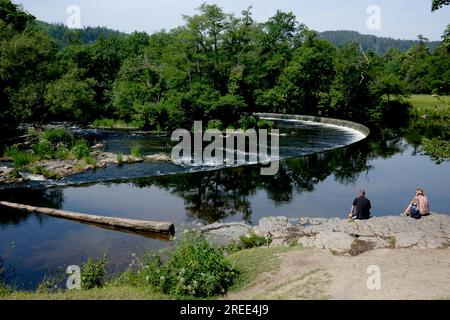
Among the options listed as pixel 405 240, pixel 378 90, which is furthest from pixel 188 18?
pixel 405 240

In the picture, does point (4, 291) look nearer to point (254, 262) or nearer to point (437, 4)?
point (254, 262)

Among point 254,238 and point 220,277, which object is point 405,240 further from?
point 220,277

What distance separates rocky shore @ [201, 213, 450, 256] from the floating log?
5.85ft

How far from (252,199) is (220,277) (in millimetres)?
12775

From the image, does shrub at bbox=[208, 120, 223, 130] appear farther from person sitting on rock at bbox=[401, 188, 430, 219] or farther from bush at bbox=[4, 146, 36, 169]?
person sitting on rock at bbox=[401, 188, 430, 219]

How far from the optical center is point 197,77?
5025 cm

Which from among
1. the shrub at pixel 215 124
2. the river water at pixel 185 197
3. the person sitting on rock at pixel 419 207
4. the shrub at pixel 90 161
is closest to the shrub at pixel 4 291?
the river water at pixel 185 197

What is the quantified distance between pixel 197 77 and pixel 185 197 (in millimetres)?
28869

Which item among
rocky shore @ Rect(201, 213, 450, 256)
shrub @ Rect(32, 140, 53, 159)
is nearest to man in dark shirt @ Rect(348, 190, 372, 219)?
rocky shore @ Rect(201, 213, 450, 256)

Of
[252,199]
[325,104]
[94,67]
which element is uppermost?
[94,67]

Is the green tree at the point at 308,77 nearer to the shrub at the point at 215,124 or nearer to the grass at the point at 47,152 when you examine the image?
the shrub at the point at 215,124

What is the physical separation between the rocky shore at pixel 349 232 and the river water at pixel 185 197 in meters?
2.27

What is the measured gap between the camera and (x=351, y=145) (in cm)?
4153

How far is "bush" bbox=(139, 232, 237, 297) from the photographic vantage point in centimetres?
1109
